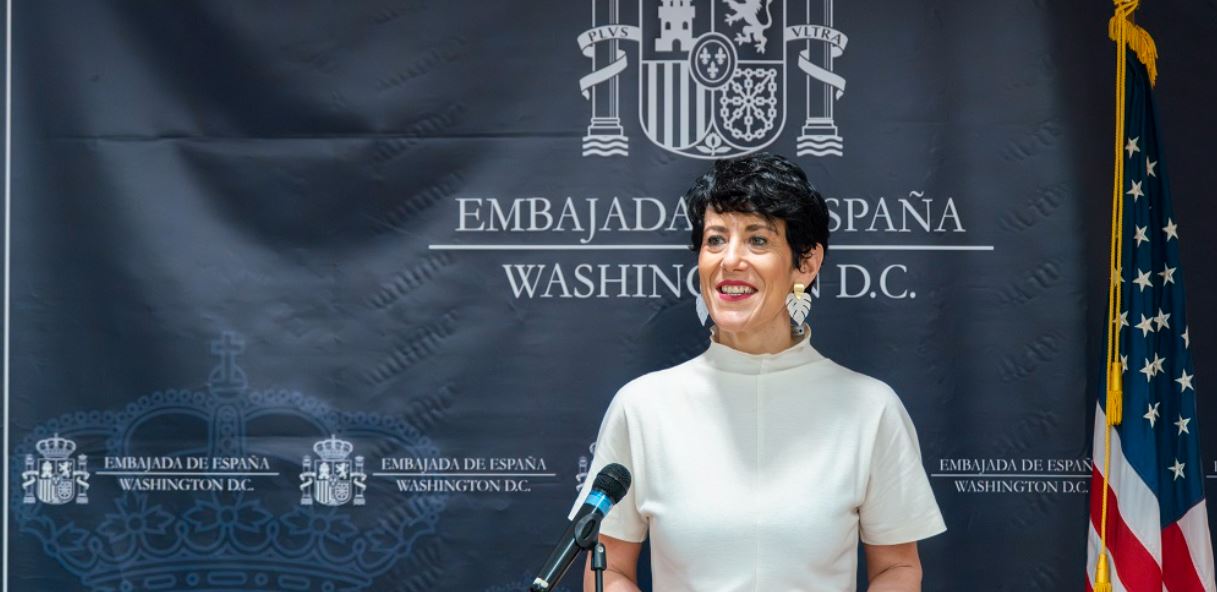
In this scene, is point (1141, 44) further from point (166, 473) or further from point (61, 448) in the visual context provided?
point (61, 448)

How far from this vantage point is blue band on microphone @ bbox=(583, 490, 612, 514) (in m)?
1.62

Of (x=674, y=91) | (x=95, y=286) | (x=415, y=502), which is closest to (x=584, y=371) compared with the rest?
(x=415, y=502)

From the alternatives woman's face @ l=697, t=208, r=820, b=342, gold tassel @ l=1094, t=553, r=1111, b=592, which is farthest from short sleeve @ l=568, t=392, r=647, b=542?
gold tassel @ l=1094, t=553, r=1111, b=592

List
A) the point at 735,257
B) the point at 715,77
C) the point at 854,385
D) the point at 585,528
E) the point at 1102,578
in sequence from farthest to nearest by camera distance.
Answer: the point at 715,77, the point at 1102,578, the point at 854,385, the point at 735,257, the point at 585,528

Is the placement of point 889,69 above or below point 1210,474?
above

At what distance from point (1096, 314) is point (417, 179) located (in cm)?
155

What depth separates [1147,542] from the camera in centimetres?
260

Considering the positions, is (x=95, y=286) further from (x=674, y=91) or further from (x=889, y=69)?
(x=889, y=69)

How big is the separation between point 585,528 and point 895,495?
774mm

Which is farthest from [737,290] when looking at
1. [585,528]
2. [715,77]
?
[715,77]

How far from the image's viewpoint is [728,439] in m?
2.18

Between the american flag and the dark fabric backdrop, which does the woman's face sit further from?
the american flag

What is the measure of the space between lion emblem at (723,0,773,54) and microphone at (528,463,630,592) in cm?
142

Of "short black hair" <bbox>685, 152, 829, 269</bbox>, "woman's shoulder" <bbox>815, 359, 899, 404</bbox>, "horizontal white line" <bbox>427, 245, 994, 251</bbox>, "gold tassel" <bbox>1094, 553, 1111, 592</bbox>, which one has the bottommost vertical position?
"gold tassel" <bbox>1094, 553, 1111, 592</bbox>
